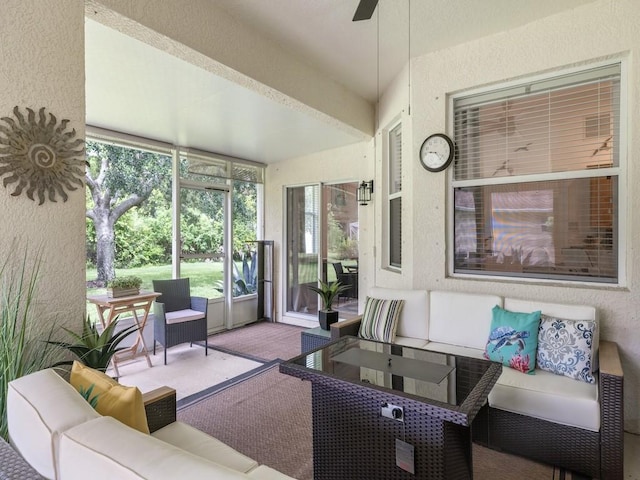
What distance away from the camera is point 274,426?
8.46 feet

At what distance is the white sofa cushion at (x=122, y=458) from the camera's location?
2.63 feet

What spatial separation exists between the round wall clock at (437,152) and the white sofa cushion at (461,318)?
1127 mm

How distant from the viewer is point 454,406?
1.43 metres

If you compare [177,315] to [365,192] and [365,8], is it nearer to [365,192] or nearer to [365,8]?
[365,192]

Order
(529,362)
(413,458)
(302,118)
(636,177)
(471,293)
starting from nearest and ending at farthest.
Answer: (413,458)
(529,362)
(636,177)
(471,293)
(302,118)

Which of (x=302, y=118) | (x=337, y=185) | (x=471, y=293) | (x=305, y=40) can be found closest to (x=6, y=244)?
(x=305, y=40)

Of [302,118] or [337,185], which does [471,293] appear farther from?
[337,185]

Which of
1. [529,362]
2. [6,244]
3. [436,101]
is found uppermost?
[436,101]

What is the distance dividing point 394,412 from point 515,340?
126 centimetres

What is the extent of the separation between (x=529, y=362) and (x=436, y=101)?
2256 mm

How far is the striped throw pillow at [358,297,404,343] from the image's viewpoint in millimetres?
3012

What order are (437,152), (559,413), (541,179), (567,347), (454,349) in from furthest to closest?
(437,152), (541,179), (454,349), (567,347), (559,413)

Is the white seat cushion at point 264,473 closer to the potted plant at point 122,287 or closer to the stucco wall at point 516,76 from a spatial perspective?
the stucco wall at point 516,76

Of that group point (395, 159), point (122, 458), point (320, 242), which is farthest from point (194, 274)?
point (122, 458)
